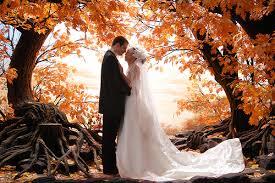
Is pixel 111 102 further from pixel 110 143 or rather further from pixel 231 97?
pixel 231 97

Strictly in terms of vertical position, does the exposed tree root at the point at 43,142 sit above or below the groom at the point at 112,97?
below

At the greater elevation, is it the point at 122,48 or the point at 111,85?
the point at 122,48

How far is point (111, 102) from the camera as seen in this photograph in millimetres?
7285

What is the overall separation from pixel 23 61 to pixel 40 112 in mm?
2386

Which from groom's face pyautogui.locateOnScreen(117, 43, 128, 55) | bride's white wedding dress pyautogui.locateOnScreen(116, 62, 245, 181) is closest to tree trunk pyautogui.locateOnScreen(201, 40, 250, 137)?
bride's white wedding dress pyautogui.locateOnScreen(116, 62, 245, 181)

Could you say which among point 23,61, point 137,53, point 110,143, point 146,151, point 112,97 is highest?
point 23,61

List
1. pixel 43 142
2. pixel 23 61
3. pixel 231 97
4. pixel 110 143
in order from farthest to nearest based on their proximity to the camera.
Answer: pixel 23 61 → pixel 231 97 → pixel 43 142 → pixel 110 143

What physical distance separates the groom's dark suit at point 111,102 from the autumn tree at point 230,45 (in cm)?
155

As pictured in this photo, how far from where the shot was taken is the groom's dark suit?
23.8 feet

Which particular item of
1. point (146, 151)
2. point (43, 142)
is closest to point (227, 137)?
point (146, 151)

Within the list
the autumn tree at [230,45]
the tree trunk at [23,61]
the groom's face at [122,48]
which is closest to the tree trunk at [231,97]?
the autumn tree at [230,45]

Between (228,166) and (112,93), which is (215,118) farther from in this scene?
→ (112,93)

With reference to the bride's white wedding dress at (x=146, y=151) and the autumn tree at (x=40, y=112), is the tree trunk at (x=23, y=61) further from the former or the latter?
the bride's white wedding dress at (x=146, y=151)

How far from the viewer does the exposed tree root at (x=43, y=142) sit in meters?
7.69
